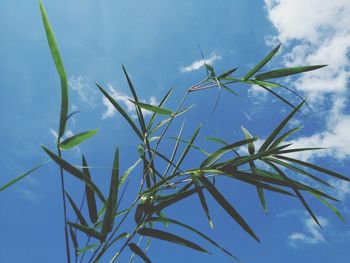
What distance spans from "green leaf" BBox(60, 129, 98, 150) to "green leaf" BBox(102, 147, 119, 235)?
0.34ft

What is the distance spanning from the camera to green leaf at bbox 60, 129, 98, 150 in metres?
0.92

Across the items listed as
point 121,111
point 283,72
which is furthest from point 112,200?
point 283,72

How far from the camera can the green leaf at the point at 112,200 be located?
100cm

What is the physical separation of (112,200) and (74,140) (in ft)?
0.70

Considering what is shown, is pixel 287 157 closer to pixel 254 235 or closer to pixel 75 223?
pixel 254 235

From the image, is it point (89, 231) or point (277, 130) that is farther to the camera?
point (277, 130)

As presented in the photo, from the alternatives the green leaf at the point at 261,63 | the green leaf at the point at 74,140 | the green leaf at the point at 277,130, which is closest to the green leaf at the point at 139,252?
the green leaf at the point at 74,140

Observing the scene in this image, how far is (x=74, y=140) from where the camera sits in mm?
944

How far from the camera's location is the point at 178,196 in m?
1.20

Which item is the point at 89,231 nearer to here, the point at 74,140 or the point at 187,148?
the point at 74,140

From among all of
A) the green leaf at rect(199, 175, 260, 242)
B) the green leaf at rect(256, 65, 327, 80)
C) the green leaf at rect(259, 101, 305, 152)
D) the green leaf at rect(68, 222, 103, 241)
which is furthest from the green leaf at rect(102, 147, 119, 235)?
the green leaf at rect(256, 65, 327, 80)

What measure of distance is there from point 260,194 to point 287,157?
0.29 meters

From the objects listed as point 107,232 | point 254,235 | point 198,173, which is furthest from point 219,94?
point 107,232

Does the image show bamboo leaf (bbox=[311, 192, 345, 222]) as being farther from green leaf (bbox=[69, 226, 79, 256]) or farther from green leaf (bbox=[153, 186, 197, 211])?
green leaf (bbox=[69, 226, 79, 256])
